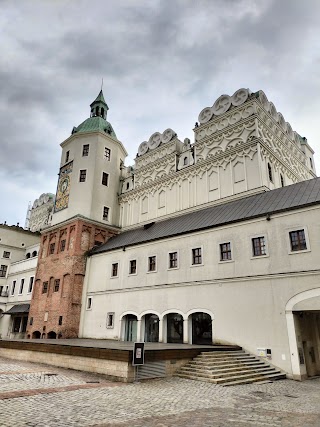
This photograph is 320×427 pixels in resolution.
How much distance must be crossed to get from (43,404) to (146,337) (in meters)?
16.2

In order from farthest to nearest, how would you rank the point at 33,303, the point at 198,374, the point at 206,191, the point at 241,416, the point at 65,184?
the point at 65,184, the point at 33,303, the point at 206,191, the point at 198,374, the point at 241,416

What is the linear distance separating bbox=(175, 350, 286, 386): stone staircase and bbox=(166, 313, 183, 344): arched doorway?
5.95 metres

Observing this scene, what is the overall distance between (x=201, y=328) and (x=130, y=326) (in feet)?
23.8

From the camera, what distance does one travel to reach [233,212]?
2228 cm

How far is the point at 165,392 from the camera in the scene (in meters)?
10.9

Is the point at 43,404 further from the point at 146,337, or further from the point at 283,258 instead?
the point at 146,337

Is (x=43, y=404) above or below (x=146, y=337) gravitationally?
below

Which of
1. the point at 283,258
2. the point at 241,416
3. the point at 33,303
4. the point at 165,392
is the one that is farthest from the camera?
the point at 33,303

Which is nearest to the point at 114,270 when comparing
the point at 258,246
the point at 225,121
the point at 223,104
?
the point at 258,246

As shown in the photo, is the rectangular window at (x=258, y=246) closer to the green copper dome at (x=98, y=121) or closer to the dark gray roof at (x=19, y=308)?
the green copper dome at (x=98, y=121)

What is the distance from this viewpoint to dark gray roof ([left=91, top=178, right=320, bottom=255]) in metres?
19.1

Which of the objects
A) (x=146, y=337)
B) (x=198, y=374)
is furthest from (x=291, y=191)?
(x=146, y=337)

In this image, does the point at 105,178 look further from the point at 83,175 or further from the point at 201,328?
the point at 201,328

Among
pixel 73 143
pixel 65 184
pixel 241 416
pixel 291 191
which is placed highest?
pixel 73 143
